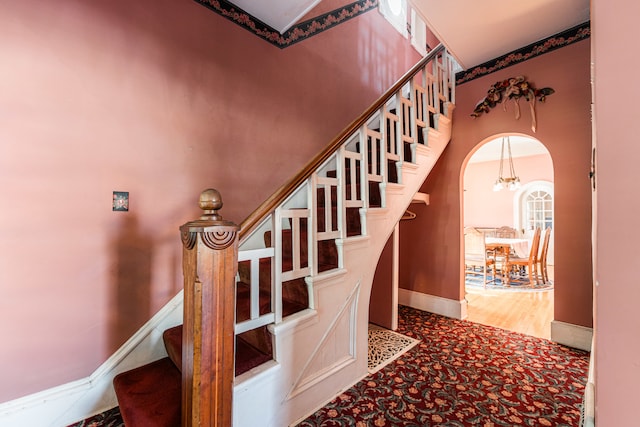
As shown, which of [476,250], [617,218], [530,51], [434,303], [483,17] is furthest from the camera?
[476,250]

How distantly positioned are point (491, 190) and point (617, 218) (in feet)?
27.4

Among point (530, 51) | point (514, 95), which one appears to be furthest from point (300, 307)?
point (530, 51)

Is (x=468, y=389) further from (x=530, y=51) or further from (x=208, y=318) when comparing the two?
(x=530, y=51)

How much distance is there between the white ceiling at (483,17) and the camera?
85.0 inches

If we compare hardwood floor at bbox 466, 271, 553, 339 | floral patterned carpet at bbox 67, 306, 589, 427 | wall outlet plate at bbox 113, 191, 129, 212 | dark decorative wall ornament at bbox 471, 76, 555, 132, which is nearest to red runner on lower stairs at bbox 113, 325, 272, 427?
floral patterned carpet at bbox 67, 306, 589, 427

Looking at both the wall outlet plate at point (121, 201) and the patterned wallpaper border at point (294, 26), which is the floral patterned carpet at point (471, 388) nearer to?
the wall outlet plate at point (121, 201)

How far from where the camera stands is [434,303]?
337cm

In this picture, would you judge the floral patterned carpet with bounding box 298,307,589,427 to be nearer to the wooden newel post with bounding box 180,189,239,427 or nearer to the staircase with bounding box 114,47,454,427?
the staircase with bounding box 114,47,454,427

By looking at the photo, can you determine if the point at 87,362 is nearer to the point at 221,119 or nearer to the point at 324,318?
the point at 324,318

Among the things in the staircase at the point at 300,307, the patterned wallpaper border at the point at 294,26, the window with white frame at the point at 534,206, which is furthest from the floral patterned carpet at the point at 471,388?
the window with white frame at the point at 534,206

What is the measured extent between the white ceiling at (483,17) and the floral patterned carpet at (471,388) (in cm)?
281

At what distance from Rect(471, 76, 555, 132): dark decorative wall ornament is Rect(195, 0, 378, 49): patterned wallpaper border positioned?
6.27 feet

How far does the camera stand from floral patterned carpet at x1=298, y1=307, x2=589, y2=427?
5.35 ft

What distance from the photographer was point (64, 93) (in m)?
1.62
